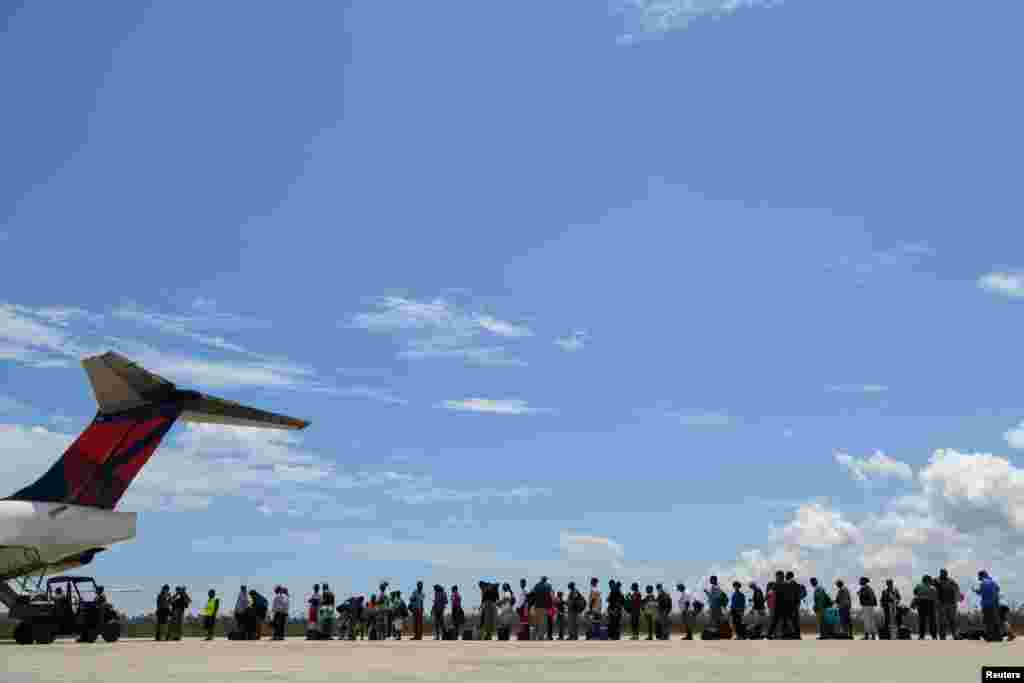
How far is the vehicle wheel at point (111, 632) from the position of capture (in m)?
31.0

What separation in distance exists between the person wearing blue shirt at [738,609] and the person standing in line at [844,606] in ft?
9.59

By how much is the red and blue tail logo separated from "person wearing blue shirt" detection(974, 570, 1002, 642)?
23.1 meters

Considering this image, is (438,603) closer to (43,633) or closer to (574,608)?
(574,608)

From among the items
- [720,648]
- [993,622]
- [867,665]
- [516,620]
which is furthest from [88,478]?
[993,622]

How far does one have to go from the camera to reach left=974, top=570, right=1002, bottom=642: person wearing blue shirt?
26.7 m

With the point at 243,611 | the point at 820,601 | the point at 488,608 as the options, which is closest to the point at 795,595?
the point at 820,601

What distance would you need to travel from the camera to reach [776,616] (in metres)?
30.9

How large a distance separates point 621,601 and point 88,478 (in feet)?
54.5

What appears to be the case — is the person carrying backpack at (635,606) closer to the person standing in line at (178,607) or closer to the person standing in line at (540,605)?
the person standing in line at (540,605)

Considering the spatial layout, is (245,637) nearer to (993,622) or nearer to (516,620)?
(516,620)

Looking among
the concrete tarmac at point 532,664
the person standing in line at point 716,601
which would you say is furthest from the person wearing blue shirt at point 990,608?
the person standing in line at point 716,601

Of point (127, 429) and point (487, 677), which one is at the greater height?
point (127, 429)

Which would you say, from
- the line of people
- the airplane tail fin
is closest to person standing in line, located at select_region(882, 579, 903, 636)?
the line of people

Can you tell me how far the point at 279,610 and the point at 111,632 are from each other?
534 centimetres
